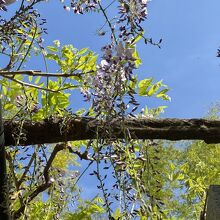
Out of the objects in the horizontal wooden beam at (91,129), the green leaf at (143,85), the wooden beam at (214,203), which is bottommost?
the wooden beam at (214,203)

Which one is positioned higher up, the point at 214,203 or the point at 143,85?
the point at 143,85

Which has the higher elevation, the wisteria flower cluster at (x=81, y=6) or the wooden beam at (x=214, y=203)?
the wisteria flower cluster at (x=81, y=6)

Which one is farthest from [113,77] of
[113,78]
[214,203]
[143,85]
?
[143,85]

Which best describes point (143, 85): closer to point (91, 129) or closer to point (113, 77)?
point (91, 129)

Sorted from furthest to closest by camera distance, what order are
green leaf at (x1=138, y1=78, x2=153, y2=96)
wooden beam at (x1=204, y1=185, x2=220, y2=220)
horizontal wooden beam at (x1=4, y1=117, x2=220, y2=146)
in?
green leaf at (x1=138, y1=78, x2=153, y2=96)
horizontal wooden beam at (x1=4, y1=117, x2=220, y2=146)
wooden beam at (x1=204, y1=185, x2=220, y2=220)

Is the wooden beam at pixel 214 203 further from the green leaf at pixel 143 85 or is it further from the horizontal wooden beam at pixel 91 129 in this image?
the green leaf at pixel 143 85

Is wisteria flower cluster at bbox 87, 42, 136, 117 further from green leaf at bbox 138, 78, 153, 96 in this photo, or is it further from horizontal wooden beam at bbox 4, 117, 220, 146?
green leaf at bbox 138, 78, 153, 96

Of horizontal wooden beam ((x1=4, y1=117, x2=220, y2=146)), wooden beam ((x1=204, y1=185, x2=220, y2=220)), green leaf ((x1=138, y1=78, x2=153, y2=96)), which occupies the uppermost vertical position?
green leaf ((x1=138, y1=78, x2=153, y2=96))

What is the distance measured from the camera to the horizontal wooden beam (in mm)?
1645

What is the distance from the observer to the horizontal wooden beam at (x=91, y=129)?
5.40ft

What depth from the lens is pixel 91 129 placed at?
164cm

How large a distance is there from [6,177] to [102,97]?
1.36 feet

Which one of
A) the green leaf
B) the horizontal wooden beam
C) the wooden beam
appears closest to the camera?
the wooden beam

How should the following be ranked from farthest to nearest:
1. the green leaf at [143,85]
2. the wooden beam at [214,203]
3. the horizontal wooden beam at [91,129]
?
the green leaf at [143,85], the horizontal wooden beam at [91,129], the wooden beam at [214,203]
